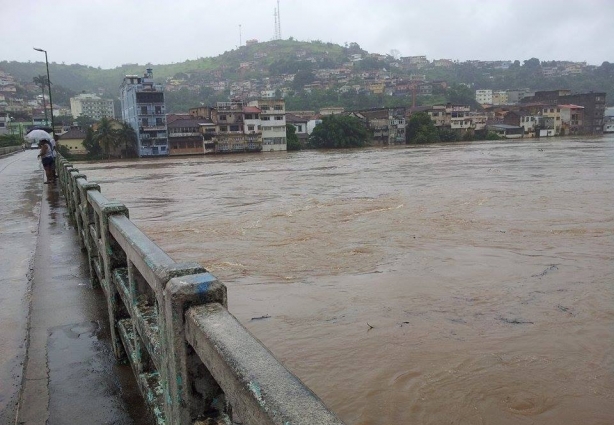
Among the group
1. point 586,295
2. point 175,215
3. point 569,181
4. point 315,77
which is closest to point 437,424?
point 586,295

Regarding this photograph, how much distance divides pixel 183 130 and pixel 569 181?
39.1 m

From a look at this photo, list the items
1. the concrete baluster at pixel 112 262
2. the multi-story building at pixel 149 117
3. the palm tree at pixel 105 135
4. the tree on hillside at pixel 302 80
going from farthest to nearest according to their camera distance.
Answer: the tree on hillside at pixel 302 80, the multi-story building at pixel 149 117, the palm tree at pixel 105 135, the concrete baluster at pixel 112 262

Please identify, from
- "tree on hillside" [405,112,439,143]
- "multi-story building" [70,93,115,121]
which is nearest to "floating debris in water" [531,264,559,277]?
"tree on hillside" [405,112,439,143]

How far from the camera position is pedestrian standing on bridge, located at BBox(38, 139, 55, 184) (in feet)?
40.1

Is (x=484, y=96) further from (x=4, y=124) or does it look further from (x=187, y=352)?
(x=187, y=352)

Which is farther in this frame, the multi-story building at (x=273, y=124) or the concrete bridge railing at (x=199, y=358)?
the multi-story building at (x=273, y=124)

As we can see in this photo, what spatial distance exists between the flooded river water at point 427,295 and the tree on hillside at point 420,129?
44.5m

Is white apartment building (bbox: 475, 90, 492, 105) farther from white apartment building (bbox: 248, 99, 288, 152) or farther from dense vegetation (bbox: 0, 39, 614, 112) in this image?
white apartment building (bbox: 248, 99, 288, 152)

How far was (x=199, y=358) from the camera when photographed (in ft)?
4.82

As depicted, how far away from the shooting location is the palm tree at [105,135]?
154ft

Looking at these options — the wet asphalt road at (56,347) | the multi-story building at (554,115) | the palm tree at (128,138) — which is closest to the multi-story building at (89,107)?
the palm tree at (128,138)

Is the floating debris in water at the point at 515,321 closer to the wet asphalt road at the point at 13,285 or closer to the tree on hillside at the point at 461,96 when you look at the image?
the wet asphalt road at the point at 13,285

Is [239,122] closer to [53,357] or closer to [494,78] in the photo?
[53,357]

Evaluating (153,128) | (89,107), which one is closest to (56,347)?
(153,128)
